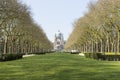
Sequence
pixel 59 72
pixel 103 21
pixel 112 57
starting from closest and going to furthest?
pixel 59 72
pixel 112 57
pixel 103 21

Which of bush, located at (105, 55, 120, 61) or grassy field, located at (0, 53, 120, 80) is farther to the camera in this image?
bush, located at (105, 55, 120, 61)

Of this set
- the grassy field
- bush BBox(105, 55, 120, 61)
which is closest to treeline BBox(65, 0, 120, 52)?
bush BBox(105, 55, 120, 61)

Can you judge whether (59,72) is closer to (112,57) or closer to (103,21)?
(112,57)

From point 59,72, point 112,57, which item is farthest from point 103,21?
point 59,72

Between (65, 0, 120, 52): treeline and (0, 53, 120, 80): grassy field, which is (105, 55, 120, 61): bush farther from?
(0, 53, 120, 80): grassy field

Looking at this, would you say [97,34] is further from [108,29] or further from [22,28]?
[22,28]

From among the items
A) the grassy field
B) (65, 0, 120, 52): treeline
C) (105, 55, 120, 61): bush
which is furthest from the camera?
(105, 55, 120, 61): bush

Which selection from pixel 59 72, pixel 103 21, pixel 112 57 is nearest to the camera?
pixel 59 72

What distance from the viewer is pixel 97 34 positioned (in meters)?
97.6

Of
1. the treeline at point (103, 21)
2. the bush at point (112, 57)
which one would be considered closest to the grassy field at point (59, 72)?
the treeline at point (103, 21)

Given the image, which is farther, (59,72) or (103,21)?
(103,21)

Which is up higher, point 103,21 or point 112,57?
point 103,21

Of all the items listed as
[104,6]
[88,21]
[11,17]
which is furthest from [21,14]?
[88,21]

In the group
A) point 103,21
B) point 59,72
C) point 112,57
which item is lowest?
point 59,72
